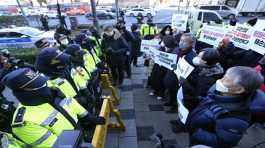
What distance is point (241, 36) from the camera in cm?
588

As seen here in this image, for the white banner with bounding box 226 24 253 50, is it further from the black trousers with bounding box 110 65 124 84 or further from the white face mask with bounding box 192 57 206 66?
the black trousers with bounding box 110 65 124 84

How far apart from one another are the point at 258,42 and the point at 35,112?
4.74 m

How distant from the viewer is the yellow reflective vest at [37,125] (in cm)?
211

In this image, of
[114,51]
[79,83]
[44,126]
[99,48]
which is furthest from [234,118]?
[99,48]

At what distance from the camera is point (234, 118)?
2.18 metres

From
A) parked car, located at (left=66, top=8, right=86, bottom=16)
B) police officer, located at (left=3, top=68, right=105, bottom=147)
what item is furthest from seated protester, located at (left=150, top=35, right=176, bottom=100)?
parked car, located at (left=66, top=8, right=86, bottom=16)

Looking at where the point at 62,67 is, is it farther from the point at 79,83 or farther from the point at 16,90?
the point at 16,90

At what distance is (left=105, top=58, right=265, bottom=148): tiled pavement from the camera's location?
4.33m

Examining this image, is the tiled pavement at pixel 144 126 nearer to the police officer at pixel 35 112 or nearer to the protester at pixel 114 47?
the protester at pixel 114 47

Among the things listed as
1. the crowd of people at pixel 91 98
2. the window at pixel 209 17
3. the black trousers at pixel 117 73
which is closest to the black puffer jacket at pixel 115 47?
the black trousers at pixel 117 73

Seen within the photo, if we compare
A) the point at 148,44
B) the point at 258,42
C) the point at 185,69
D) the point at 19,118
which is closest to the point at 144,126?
the point at 185,69

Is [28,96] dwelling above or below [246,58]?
above

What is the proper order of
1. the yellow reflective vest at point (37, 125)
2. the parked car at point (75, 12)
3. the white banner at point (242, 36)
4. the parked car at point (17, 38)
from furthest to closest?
the parked car at point (75, 12) < the parked car at point (17, 38) < the white banner at point (242, 36) < the yellow reflective vest at point (37, 125)

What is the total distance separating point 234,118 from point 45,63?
7.85 feet
